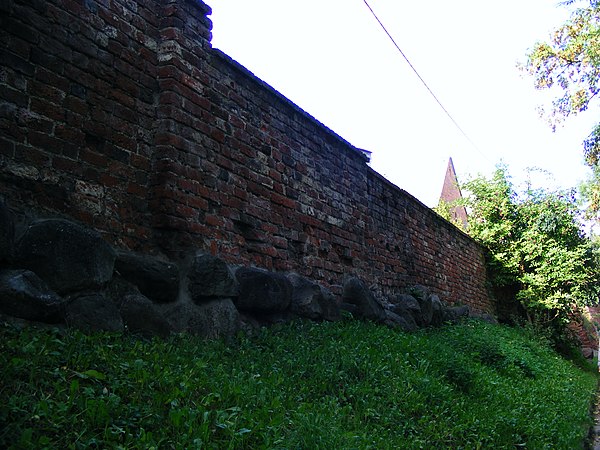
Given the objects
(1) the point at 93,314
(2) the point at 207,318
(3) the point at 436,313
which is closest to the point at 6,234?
(1) the point at 93,314

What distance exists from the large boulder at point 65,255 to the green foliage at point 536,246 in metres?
10.8

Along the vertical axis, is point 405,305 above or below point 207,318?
above

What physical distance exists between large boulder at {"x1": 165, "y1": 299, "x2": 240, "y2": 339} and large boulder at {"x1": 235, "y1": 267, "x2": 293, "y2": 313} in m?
0.18

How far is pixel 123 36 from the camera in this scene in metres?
3.38

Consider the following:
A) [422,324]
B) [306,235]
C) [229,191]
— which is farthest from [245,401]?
[422,324]

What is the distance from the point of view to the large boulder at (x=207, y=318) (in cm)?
334

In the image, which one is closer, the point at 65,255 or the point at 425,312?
the point at 65,255

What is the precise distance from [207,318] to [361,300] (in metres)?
2.47

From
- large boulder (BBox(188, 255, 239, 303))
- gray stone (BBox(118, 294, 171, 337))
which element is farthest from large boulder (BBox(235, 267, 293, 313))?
gray stone (BBox(118, 294, 171, 337))

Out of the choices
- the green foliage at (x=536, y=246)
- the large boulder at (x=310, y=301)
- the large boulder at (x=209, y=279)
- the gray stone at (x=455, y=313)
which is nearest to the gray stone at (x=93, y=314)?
the large boulder at (x=209, y=279)

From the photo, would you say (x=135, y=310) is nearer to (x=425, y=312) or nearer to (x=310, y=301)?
(x=310, y=301)

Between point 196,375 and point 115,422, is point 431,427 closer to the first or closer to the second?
point 196,375

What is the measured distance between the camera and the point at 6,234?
2.43 meters

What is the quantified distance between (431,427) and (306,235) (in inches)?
92.7
